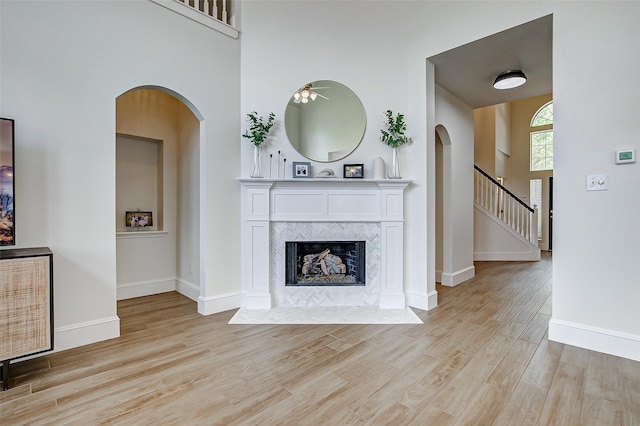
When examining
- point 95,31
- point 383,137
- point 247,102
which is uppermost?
point 95,31

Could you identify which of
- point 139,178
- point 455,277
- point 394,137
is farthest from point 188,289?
point 455,277

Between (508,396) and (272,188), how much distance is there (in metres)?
2.62

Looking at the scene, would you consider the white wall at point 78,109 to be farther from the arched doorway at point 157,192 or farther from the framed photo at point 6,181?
the arched doorway at point 157,192

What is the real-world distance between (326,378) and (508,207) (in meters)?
6.09

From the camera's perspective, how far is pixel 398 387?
187 centimetres

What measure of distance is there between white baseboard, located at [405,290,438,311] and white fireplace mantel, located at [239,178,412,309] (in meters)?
0.15

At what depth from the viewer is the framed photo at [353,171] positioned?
3.34 metres

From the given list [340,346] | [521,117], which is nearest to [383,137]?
[340,346]

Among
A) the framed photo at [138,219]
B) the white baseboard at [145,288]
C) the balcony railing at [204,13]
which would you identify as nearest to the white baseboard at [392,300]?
the white baseboard at [145,288]

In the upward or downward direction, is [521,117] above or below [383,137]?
above

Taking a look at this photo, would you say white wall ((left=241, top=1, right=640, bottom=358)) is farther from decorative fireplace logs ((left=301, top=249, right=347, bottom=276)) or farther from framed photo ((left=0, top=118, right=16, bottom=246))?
framed photo ((left=0, top=118, right=16, bottom=246))

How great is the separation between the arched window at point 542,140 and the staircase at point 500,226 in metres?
3.29

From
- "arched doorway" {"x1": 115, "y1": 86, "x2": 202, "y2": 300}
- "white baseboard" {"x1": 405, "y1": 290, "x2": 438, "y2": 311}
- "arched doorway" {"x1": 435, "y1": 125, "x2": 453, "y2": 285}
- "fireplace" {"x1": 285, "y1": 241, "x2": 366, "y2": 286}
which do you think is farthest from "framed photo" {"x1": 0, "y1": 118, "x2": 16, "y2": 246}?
"arched doorway" {"x1": 435, "y1": 125, "x2": 453, "y2": 285}

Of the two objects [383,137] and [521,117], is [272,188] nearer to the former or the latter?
[383,137]
